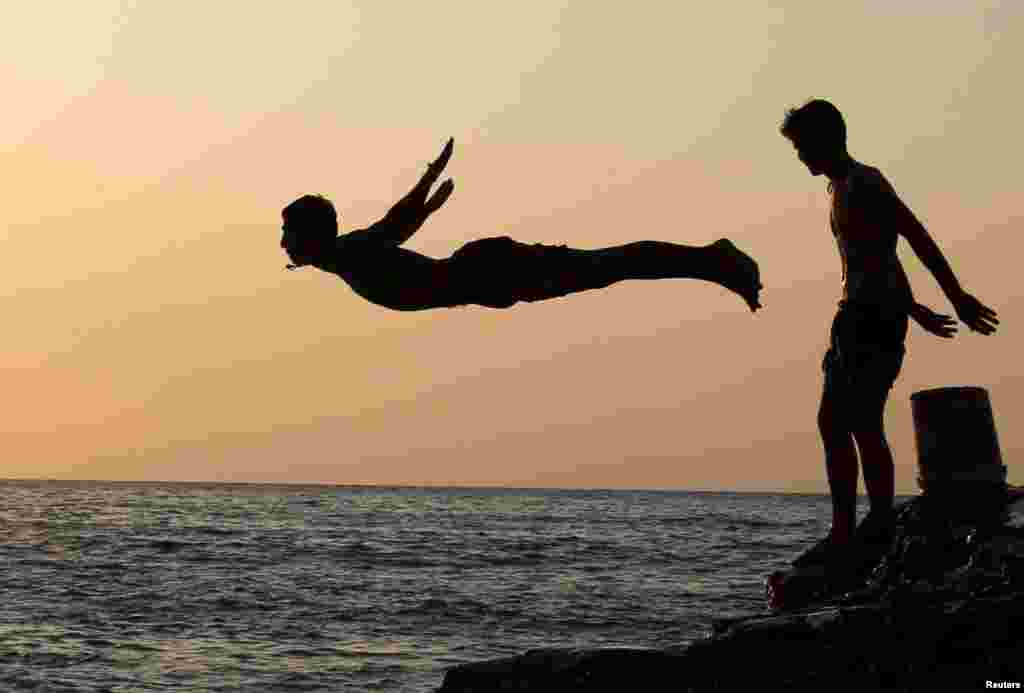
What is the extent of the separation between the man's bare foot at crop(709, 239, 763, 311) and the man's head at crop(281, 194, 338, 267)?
2.00 meters

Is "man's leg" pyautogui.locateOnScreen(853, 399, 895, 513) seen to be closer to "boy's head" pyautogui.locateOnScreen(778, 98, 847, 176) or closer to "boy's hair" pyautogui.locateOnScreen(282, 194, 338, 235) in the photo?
"boy's head" pyautogui.locateOnScreen(778, 98, 847, 176)

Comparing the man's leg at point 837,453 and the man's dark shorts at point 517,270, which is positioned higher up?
the man's dark shorts at point 517,270

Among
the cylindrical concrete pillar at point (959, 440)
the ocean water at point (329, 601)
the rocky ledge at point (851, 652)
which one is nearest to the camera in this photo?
the rocky ledge at point (851, 652)

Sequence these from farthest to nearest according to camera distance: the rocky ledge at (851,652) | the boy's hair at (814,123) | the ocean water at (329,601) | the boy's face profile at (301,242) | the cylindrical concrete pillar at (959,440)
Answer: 1. the ocean water at (329,601)
2. the cylindrical concrete pillar at (959,440)
3. the boy's hair at (814,123)
4. the boy's face profile at (301,242)
5. the rocky ledge at (851,652)

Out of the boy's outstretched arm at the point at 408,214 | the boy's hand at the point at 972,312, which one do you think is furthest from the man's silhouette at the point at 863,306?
the boy's outstretched arm at the point at 408,214

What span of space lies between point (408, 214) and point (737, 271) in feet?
5.74

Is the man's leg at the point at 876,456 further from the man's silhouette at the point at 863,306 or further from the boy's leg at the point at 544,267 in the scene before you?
the boy's leg at the point at 544,267

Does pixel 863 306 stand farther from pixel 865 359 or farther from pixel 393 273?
pixel 393 273

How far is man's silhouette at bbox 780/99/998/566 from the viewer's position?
8922 millimetres

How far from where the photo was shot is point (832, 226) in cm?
931

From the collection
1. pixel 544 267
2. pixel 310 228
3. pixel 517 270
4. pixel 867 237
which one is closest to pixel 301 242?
pixel 310 228

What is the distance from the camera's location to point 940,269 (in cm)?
891

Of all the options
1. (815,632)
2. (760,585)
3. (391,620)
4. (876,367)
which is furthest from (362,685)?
(760,585)

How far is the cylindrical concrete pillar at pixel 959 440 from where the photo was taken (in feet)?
33.9
